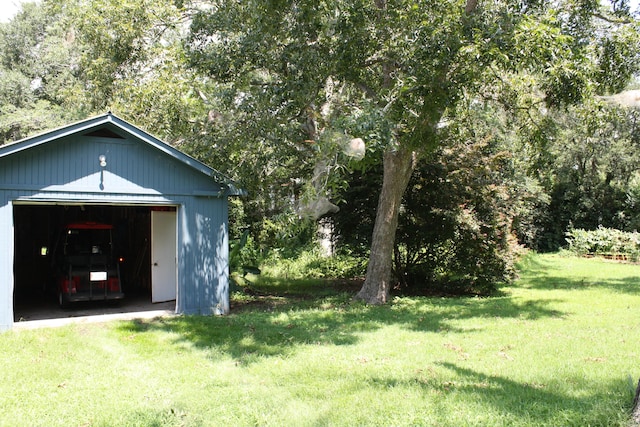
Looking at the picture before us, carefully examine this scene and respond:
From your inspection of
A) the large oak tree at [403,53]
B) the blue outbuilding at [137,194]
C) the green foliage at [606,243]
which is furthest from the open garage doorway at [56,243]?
the green foliage at [606,243]

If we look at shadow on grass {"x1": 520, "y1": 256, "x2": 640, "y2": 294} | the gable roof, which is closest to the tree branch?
the gable roof

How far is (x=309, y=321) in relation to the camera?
10070 mm

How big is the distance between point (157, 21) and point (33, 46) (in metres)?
23.4

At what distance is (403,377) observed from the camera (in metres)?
6.16

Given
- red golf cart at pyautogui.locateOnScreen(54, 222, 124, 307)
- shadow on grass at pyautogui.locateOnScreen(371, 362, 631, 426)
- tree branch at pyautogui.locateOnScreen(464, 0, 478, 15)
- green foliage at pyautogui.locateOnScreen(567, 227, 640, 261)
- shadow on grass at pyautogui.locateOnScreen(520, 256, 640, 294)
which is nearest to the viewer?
shadow on grass at pyautogui.locateOnScreen(371, 362, 631, 426)

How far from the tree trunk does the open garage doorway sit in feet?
16.2

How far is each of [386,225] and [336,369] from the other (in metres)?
6.08

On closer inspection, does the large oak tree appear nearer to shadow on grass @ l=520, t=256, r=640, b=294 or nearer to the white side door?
the white side door

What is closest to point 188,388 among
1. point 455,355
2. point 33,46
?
point 455,355

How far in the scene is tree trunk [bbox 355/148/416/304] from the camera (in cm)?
1208

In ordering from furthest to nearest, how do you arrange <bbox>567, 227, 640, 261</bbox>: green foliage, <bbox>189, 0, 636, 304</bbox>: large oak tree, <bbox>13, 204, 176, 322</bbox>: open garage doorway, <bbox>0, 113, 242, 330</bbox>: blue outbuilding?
1. <bbox>567, 227, 640, 261</bbox>: green foliage
2. <bbox>13, 204, 176, 322</bbox>: open garage doorway
3. <bbox>0, 113, 242, 330</bbox>: blue outbuilding
4. <bbox>189, 0, 636, 304</bbox>: large oak tree

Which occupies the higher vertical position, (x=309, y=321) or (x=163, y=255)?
(x=163, y=255)

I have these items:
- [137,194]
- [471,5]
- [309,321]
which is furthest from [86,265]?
[471,5]

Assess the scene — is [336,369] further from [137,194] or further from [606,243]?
[606,243]
